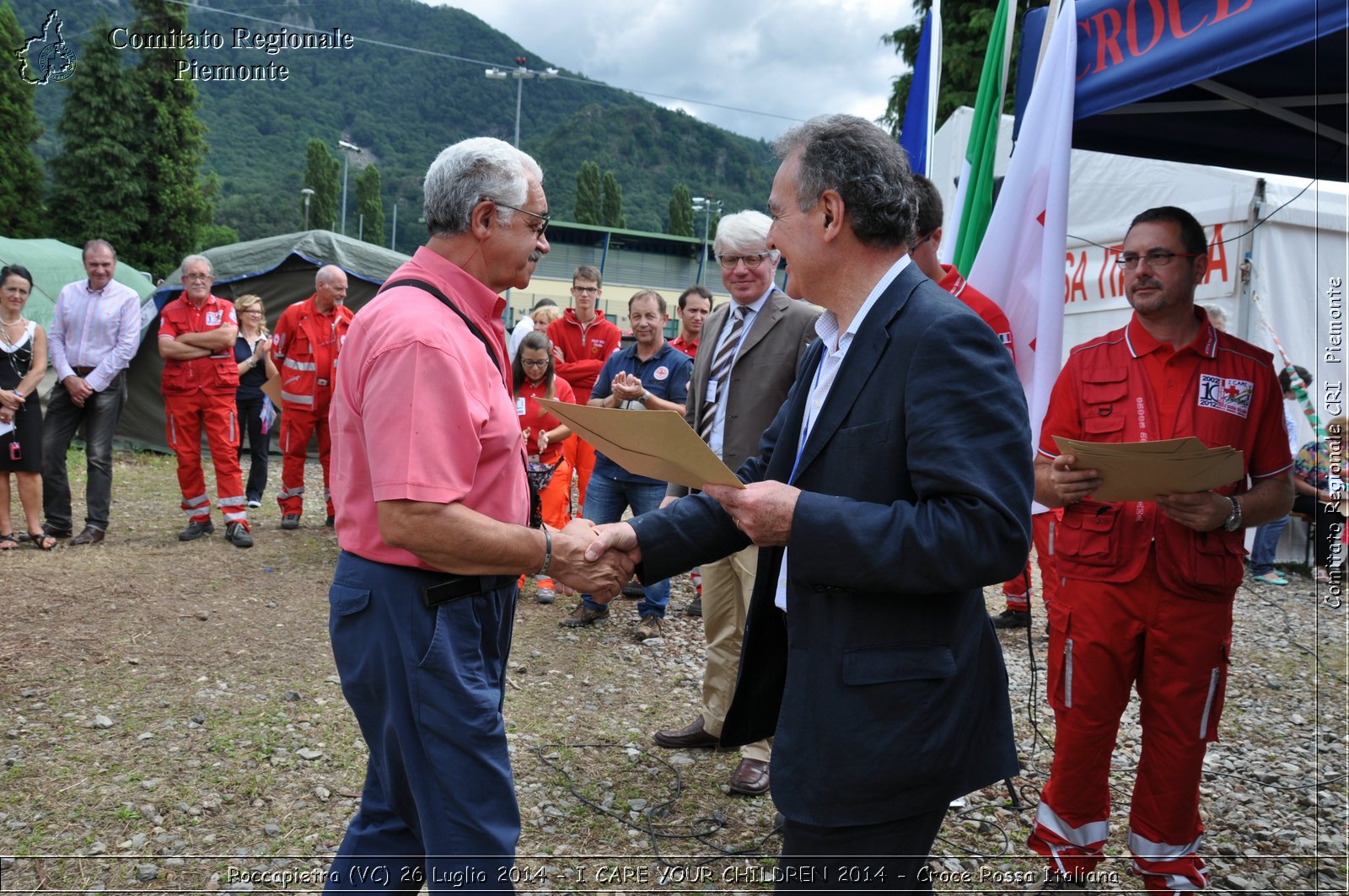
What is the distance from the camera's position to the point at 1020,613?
7.16 meters

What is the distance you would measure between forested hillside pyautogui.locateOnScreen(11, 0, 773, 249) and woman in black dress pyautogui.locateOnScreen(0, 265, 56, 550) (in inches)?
957

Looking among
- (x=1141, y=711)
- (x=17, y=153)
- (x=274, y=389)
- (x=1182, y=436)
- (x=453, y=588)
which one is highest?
(x=17, y=153)

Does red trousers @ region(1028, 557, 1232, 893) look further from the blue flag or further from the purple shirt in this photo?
the purple shirt

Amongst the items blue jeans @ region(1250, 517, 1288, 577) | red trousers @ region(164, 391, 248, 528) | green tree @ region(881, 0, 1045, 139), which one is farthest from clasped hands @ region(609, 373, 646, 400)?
green tree @ region(881, 0, 1045, 139)

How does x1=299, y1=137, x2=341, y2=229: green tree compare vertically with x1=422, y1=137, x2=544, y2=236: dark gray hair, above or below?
above

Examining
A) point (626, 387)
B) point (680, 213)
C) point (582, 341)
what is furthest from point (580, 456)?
point (680, 213)

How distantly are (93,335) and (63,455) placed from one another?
3.70 feet

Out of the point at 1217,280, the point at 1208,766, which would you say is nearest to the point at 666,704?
the point at 1208,766

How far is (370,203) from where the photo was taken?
8088 cm

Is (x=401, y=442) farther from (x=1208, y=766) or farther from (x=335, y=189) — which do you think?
(x=335, y=189)

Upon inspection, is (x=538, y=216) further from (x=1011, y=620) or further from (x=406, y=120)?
(x=406, y=120)

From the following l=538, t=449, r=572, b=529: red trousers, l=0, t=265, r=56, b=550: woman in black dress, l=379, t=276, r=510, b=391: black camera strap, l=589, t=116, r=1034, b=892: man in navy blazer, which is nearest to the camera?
l=589, t=116, r=1034, b=892: man in navy blazer

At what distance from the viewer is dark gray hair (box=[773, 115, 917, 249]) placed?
1911 mm

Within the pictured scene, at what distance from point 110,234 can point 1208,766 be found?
33911 mm
